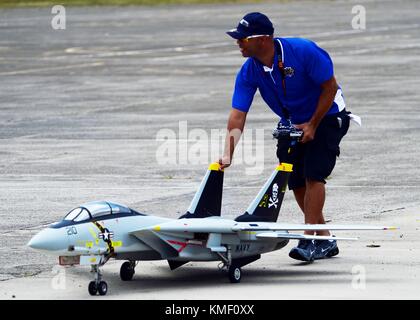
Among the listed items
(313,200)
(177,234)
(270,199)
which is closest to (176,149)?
(313,200)

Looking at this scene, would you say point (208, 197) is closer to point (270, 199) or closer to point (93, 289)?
point (270, 199)

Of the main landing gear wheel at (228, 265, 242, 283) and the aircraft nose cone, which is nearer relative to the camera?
the aircraft nose cone

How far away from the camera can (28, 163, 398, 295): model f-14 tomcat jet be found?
32.6 feet

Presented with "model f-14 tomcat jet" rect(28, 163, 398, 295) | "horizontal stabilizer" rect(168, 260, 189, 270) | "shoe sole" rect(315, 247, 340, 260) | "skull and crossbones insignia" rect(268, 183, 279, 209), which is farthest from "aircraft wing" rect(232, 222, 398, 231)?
"shoe sole" rect(315, 247, 340, 260)

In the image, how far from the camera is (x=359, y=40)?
132 ft

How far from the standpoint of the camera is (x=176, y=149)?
1936 cm

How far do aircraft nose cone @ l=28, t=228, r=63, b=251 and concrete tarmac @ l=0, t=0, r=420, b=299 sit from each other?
0.51 metres

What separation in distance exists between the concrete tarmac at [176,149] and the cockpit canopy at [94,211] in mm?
607

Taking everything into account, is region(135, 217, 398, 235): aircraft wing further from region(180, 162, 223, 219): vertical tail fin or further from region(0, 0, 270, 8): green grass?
region(0, 0, 270, 8): green grass

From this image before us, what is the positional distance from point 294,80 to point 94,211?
223 cm

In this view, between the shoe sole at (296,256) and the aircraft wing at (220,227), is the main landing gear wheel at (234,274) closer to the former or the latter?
the aircraft wing at (220,227)

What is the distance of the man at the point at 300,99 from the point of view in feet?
36.5
